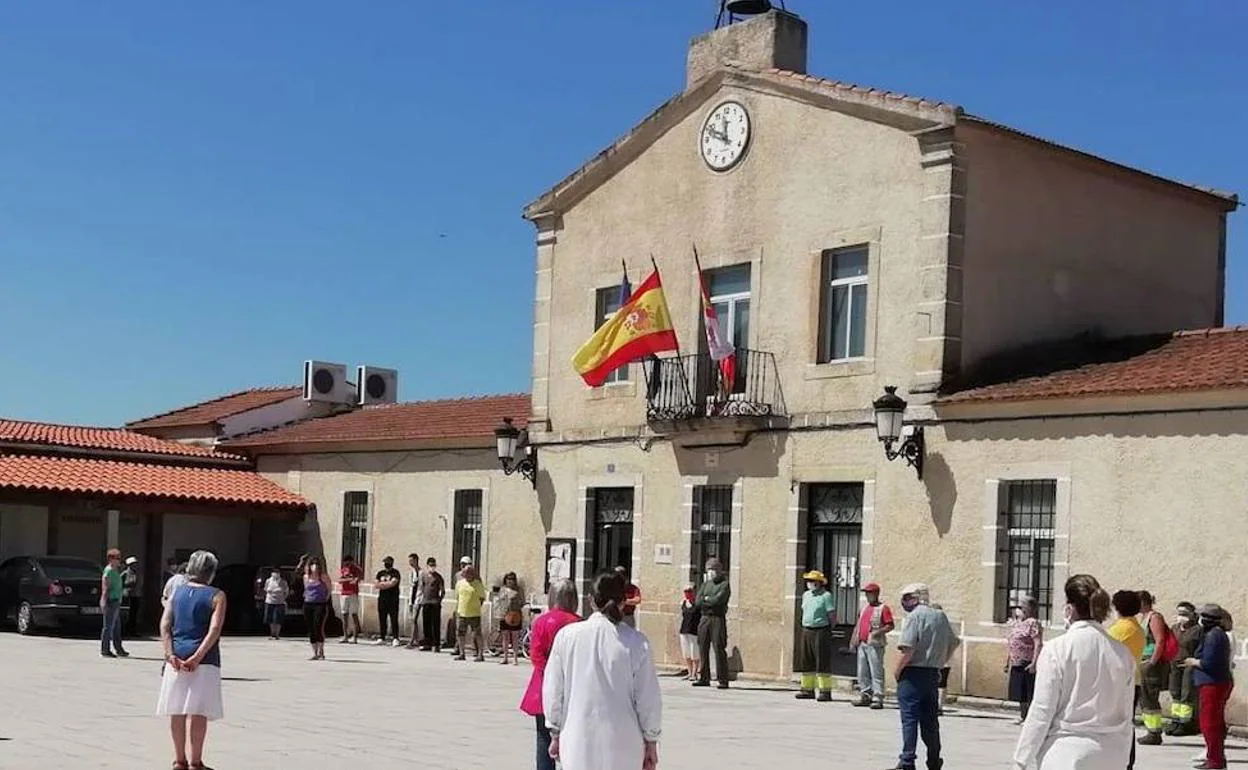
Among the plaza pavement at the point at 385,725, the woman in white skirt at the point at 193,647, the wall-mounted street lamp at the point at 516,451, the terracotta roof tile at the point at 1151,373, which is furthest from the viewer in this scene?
the wall-mounted street lamp at the point at 516,451

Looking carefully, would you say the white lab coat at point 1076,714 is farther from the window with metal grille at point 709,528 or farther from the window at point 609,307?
the window at point 609,307

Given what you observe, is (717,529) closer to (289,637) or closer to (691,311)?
(691,311)

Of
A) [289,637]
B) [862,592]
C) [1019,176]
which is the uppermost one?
[1019,176]

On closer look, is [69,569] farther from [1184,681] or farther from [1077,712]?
[1077,712]

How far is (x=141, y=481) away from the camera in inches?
1238

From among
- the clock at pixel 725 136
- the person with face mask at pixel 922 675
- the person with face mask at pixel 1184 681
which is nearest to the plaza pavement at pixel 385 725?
the person with face mask at pixel 1184 681

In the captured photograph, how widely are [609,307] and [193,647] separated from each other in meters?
15.4

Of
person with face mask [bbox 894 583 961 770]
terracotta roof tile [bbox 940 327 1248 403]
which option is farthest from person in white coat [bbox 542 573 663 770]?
terracotta roof tile [bbox 940 327 1248 403]

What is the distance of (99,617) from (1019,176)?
15.8 metres

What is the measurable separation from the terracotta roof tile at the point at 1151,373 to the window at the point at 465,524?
34.7 ft

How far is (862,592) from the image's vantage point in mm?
21344

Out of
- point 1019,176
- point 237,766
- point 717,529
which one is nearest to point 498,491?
point 717,529

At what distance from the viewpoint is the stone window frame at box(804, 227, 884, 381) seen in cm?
2161

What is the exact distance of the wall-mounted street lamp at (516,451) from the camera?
26906 millimetres
